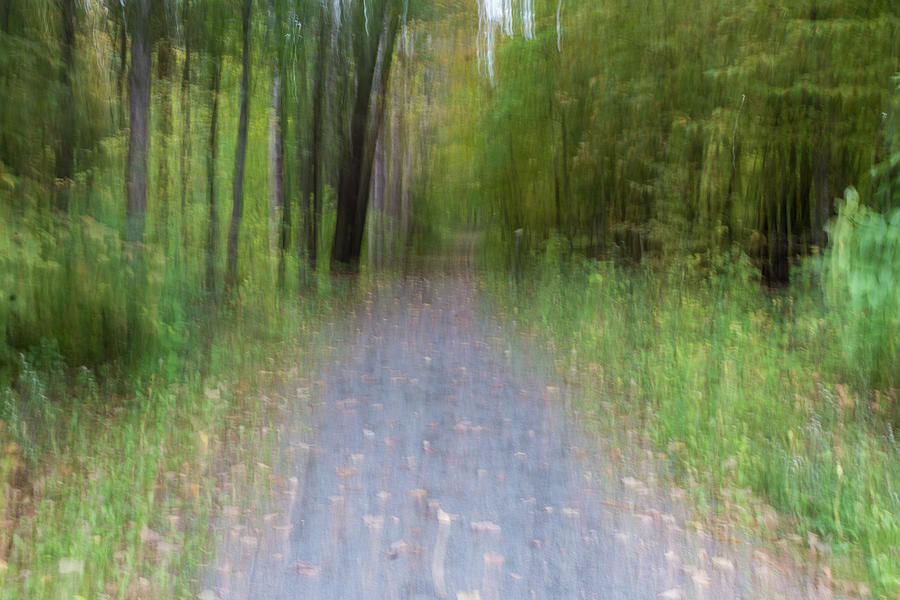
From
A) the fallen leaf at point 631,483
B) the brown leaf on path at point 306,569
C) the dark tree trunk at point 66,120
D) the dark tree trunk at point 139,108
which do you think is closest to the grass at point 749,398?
the fallen leaf at point 631,483

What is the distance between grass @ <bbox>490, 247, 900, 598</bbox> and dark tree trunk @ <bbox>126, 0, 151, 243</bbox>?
5602mm

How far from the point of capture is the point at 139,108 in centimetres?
811

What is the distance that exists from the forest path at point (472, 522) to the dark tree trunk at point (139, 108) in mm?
3388

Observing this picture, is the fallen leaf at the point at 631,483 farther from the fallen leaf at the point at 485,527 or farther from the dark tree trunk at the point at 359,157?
the dark tree trunk at the point at 359,157

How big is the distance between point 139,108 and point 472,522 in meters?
6.62

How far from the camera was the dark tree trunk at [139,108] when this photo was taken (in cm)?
800

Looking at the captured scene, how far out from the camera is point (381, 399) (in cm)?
718

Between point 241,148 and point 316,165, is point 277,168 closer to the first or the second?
point 316,165

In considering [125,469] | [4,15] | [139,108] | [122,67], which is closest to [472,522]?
[125,469]

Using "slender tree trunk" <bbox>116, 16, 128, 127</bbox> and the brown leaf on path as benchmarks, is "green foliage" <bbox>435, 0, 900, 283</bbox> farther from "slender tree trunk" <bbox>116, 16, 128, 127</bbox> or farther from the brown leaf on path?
the brown leaf on path

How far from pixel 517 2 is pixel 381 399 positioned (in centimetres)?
831

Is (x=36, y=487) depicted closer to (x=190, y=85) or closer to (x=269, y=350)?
(x=269, y=350)

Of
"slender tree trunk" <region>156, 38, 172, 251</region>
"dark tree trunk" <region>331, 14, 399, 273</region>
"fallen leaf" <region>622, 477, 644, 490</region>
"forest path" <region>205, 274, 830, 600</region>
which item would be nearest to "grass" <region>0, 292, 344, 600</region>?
"forest path" <region>205, 274, 830, 600</region>

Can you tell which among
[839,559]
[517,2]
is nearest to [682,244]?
[517,2]
